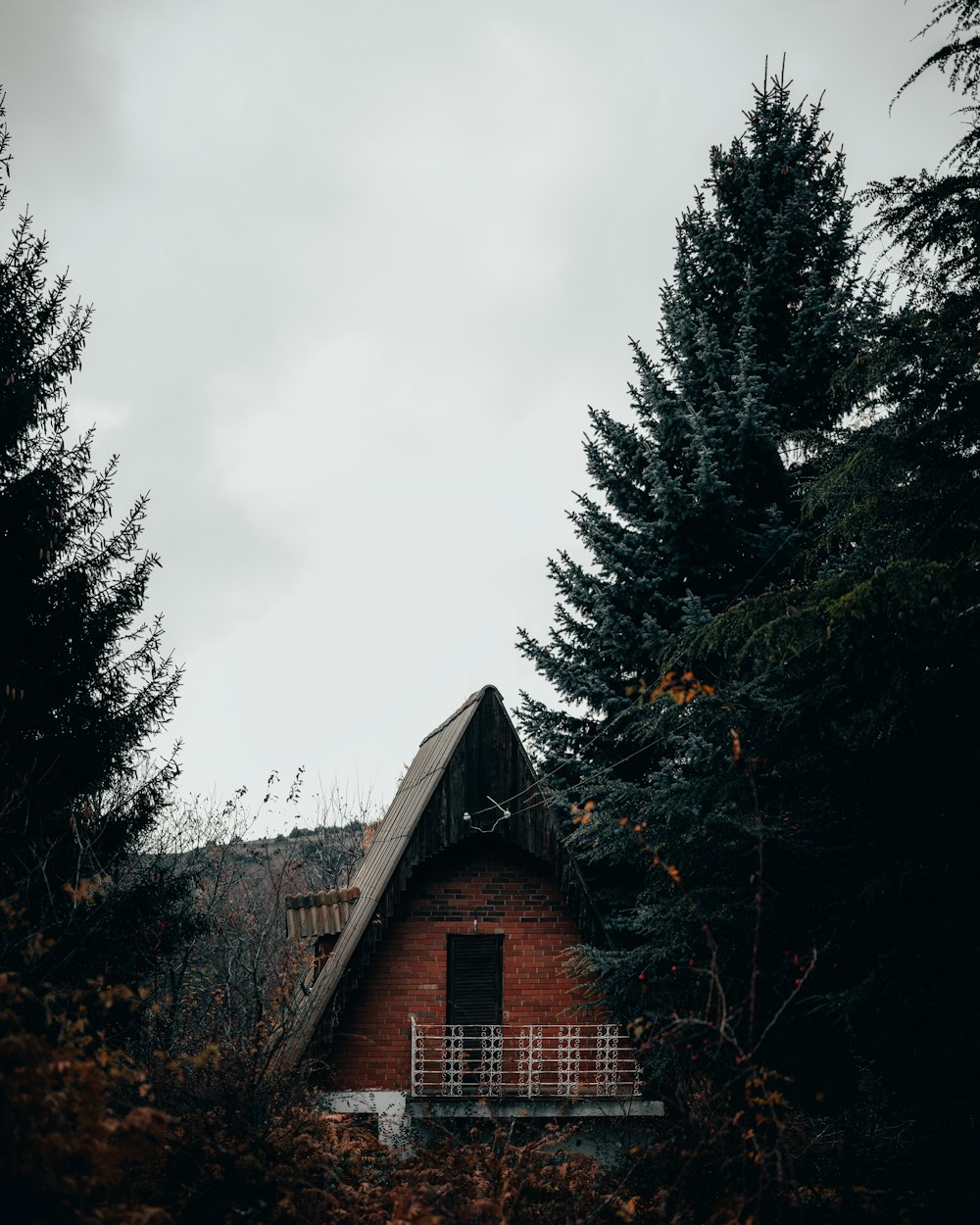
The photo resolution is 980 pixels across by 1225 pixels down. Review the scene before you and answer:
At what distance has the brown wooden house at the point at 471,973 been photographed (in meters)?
11.6

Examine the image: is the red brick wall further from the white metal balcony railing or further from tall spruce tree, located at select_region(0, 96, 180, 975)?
tall spruce tree, located at select_region(0, 96, 180, 975)

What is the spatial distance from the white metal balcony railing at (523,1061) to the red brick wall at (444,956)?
0.19 metres

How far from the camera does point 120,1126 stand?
4.44 metres

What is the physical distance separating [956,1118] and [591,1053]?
17.9 ft

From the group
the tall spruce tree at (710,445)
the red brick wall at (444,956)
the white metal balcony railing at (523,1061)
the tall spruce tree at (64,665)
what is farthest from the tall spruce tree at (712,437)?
the tall spruce tree at (64,665)

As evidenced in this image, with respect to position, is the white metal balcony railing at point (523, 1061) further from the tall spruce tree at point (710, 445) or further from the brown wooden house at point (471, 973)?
the tall spruce tree at point (710, 445)

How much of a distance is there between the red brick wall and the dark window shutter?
0.45ft

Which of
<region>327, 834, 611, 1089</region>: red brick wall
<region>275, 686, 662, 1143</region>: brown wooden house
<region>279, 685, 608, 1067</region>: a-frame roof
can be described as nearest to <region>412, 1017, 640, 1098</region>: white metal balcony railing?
<region>275, 686, 662, 1143</region>: brown wooden house

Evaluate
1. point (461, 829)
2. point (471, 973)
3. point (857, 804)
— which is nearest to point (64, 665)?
point (461, 829)

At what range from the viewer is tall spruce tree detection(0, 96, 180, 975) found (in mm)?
9695

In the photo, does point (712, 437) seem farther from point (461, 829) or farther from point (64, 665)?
point (64, 665)

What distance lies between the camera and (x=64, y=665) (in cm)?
1028

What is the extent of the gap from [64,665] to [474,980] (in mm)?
6659

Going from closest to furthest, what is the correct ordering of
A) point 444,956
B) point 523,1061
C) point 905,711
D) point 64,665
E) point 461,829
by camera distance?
point 905,711 → point 64,665 → point 523,1061 → point 461,829 → point 444,956
